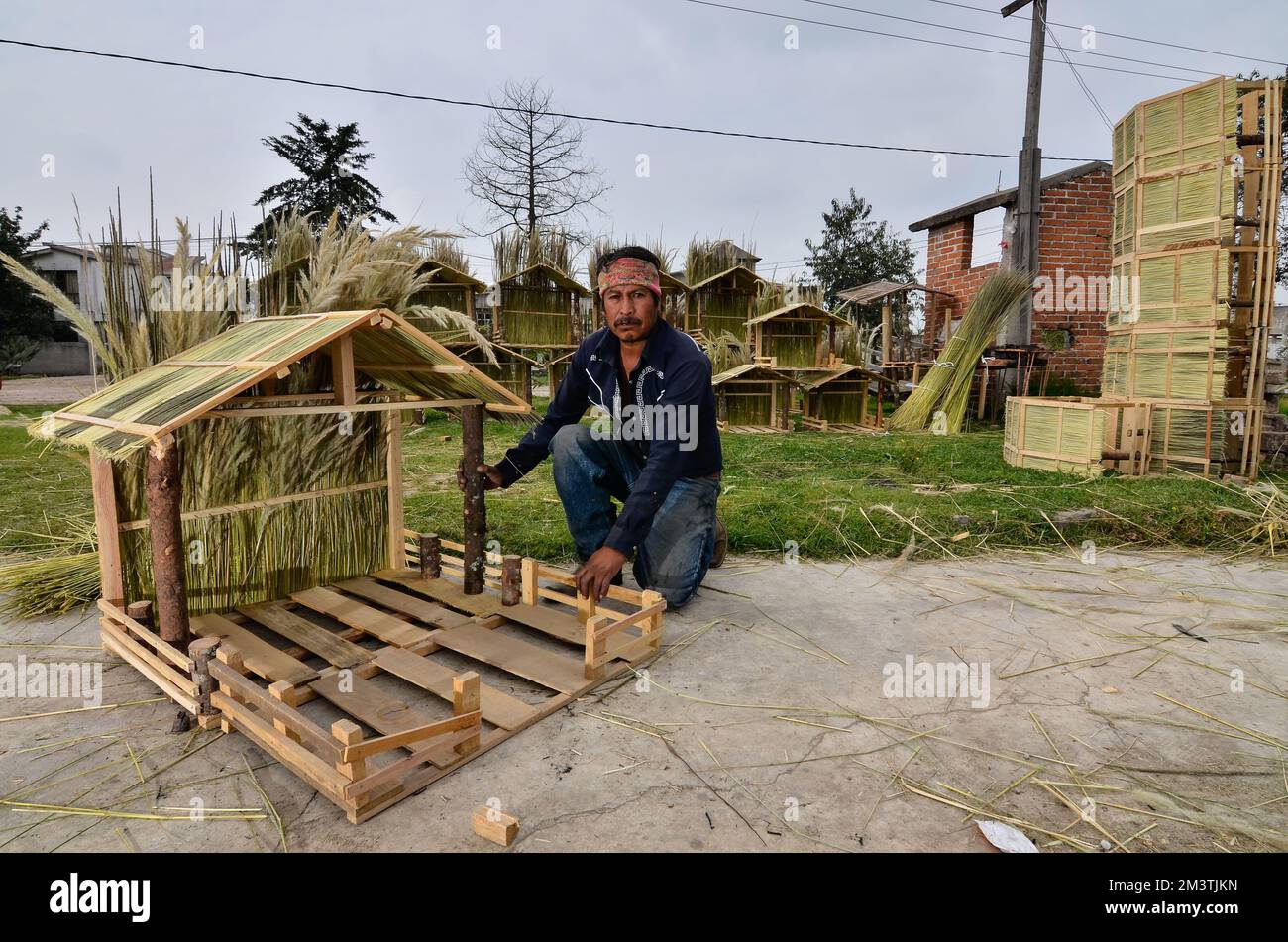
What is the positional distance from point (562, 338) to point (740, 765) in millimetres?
12771

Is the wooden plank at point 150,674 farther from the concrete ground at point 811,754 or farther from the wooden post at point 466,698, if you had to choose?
the wooden post at point 466,698

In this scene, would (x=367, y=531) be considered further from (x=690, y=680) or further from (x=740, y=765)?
(x=740, y=765)

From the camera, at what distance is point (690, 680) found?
299cm

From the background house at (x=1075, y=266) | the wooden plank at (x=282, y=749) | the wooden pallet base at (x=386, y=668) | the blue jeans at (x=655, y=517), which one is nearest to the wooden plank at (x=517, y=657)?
the wooden pallet base at (x=386, y=668)

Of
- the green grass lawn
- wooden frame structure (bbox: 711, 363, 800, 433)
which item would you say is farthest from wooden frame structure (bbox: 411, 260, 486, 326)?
the green grass lawn

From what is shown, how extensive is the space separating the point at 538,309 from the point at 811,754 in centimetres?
1278

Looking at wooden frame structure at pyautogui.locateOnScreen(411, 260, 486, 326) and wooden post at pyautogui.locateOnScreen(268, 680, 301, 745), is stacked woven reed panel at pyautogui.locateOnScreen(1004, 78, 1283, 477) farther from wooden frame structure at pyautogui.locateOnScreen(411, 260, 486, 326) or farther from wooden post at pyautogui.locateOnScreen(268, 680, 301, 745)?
wooden frame structure at pyautogui.locateOnScreen(411, 260, 486, 326)

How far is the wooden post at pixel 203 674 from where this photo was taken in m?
2.52

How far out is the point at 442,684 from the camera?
9.09 ft

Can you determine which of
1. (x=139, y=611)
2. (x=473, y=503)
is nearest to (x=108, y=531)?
(x=139, y=611)

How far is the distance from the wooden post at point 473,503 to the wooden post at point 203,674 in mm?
1436

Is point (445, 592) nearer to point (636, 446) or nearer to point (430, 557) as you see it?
point (430, 557)

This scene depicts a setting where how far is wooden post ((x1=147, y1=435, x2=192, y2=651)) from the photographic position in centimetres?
274
